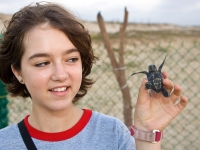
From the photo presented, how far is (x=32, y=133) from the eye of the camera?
51.1 inches

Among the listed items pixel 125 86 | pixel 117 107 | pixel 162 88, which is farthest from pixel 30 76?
pixel 117 107

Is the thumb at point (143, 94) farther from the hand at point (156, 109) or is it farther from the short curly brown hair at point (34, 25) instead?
the short curly brown hair at point (34, 25)

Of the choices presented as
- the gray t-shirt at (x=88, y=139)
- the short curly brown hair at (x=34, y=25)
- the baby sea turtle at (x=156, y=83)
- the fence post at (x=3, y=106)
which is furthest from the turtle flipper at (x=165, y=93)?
the fence post at (x=3, y=106)

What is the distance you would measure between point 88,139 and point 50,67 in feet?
1.15

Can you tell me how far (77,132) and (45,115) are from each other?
160 mm

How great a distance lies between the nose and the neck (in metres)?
0.22

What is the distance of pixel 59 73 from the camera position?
1155 millimetres

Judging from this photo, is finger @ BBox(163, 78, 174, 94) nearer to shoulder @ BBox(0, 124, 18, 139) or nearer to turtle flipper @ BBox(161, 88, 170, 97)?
turtle flipper @ BBox(161, 88, 170, 97)

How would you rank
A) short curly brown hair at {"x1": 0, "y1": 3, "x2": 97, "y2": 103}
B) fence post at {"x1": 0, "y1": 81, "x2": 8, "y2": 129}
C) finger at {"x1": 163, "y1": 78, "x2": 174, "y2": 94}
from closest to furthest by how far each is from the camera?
finger at {"x1": 163, "y1": 78, "x2": 174, "y2": 94} → short curly brown hair at {"x1": 0, "y1": 3, "x2": 97, "y2": 103} → fence post at {"x1": 0, "y1": 81, "x2": 8, "y2": 129}

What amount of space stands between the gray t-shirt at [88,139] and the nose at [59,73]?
0.87 feet

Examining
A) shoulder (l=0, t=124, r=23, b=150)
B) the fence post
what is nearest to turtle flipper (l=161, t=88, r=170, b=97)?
shoulder (l=0, t=124, r=23, b=150)

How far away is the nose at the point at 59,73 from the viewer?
1152 millimetres

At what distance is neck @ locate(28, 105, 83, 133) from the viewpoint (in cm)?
132

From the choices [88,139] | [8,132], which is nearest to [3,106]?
[8,132]
